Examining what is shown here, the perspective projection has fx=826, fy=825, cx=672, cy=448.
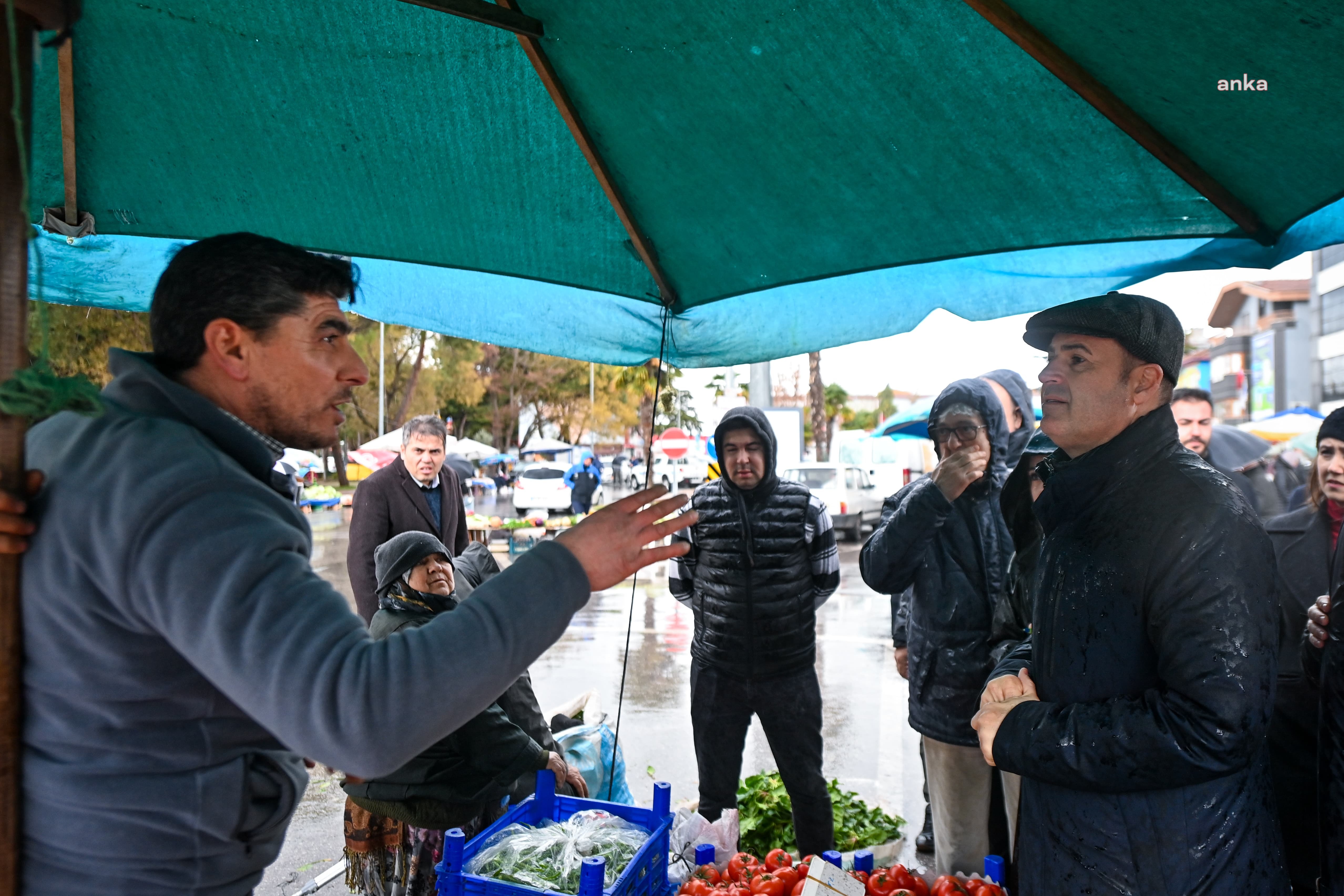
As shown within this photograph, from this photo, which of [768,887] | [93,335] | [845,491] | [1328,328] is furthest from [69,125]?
[1328,328]

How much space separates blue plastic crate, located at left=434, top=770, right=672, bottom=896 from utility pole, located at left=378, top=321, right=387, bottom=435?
83.6 ft

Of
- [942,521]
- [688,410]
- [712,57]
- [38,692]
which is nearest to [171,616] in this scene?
[38,692]

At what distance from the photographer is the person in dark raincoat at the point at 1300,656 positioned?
8.82 feet

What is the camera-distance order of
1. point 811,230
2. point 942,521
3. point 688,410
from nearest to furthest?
point 811,230, point 942,521, point 688,410

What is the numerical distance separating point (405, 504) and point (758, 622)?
213cm

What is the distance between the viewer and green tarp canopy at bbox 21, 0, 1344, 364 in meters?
1.78

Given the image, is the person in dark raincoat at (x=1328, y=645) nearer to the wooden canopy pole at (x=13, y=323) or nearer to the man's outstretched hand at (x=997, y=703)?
the man's outstretched hand at (x=997, y=703)

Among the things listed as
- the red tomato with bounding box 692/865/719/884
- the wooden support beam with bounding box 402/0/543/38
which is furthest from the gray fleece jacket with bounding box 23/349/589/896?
the red tomato with bounding box 692/865/719/884

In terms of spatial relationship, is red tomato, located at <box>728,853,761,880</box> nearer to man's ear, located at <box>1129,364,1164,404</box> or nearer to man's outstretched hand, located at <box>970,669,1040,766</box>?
man's outstretched hand, located at <box>970,669,1040,766</box>

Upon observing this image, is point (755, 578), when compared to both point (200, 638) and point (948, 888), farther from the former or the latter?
point (200, 638)

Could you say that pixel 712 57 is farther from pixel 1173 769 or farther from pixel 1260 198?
pixel 1173 769

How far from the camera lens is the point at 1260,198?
6.98ft

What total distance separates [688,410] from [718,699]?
37.8 meters

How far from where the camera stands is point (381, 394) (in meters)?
31.0
